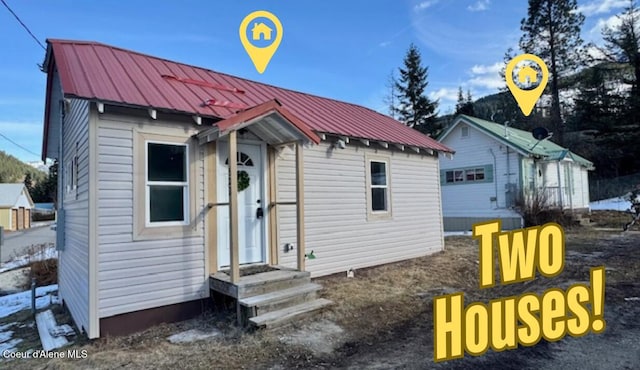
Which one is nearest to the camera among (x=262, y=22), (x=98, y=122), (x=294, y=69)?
(x=98, y=122)

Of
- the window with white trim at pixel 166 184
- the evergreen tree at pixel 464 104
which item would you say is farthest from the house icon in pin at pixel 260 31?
the evergreen tree at pixel 464 104

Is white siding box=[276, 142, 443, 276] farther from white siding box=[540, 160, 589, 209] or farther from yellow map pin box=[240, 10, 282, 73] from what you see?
white siding box=[540, 160, 589, 209]

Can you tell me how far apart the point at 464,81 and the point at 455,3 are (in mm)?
28789

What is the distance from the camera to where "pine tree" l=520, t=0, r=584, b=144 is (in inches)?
1026

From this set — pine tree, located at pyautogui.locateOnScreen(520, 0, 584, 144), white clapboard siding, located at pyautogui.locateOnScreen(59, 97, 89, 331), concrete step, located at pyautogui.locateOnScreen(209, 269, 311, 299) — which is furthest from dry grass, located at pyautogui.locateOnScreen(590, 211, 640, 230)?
white clapboard siding, located at pyautogui.locateOnScreen(59, 97, 89, 331)

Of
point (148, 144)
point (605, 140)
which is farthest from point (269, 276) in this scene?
point (605, 140)

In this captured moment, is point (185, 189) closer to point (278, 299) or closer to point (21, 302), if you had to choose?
point (278, 299)

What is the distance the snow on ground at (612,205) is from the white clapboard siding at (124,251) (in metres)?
24.7

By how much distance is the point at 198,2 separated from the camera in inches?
304

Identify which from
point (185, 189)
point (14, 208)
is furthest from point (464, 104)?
point (14, 208)

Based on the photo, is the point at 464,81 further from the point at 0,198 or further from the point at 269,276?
Result: the point at 0,198

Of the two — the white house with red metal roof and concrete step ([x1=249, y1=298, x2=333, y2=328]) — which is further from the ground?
the white house with red metal roof

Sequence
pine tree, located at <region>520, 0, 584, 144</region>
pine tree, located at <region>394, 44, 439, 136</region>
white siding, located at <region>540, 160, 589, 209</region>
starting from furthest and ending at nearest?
1. pine tree, located at <region>394, 44, 439, 136</region>
2. pine tree, located at <region>520, 0, 584, 144</region>
3. white siding, located at <region>540, 160, 589, 209</region>

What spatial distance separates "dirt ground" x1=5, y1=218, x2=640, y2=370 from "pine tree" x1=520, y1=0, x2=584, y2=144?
24666 mm
